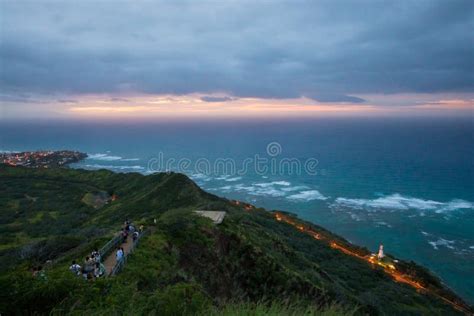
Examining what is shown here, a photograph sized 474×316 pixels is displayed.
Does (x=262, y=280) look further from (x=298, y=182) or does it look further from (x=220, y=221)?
(x=298, y=182)

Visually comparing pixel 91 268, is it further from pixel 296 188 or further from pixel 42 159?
pixel 42 159

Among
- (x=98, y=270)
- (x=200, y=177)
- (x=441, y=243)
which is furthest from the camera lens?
(x=200, y=177)

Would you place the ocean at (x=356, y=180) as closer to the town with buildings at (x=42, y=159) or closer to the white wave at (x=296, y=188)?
the white wave at (x=296, y=188)

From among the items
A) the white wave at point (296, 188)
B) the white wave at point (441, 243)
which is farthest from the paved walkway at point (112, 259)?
the white wave at point (296, 188)

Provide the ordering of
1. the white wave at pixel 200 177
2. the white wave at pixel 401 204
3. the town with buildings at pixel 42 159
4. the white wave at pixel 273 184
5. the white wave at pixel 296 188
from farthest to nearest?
the town with buildings at pixel 42 159 → the white wave at pixel 200 177 → the white wave at pixel 273 184 → the white wave at pixel 296 188 → the white wave at pixel 401 204

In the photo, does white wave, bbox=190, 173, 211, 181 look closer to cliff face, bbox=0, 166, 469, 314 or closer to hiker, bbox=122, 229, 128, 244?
cliff face, bbox=0, 166, 469, 314

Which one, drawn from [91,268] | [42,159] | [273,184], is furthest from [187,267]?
[42,159]
